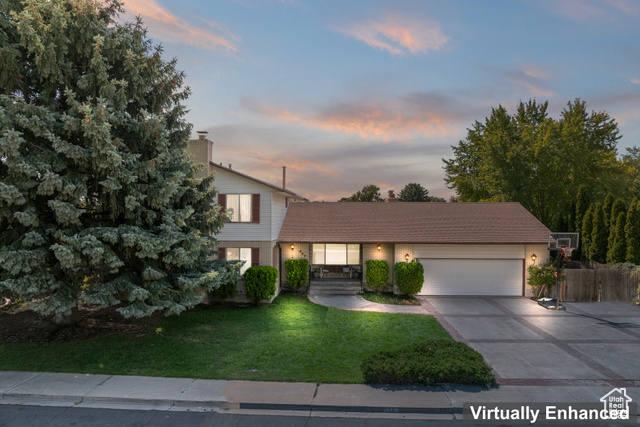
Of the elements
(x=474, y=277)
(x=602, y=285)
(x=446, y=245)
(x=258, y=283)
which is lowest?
(x=602, y=285)

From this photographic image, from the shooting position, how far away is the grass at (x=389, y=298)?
1659 cm

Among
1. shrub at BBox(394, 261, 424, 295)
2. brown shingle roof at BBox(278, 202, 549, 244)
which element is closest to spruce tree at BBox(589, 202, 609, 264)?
brown shingle roof at BBox(278, 202, 549, 244)

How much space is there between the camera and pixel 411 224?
1944 centimetres

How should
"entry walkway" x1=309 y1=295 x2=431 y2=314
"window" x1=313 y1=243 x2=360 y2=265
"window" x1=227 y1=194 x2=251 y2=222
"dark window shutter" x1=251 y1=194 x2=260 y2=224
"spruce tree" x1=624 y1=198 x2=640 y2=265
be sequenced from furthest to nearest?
1. "window" x1=313 y1=243 x2=360 y2=265
2. "spruce tree" x1=624 y1=198 x2=640 y2=265
3. "window" x1=227 y1=194 x2=251 y2=222
4. "dark window shutter" x1=251 y1=194 x2=260 y2=224
5. "entry walkway" x1=309 y1=295 x2=431 y2=314

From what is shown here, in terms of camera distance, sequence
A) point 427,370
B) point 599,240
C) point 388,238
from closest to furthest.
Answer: point 427,370
point 388,238
point 599,240

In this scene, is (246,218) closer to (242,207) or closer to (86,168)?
(242,207)

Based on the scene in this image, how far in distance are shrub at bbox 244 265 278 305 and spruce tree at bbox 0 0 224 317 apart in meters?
4.15

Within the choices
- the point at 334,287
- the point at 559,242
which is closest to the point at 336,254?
the point at 334,287

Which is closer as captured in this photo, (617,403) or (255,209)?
(617,403)

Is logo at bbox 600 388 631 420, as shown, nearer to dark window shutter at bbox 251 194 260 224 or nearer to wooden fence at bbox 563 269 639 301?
wooden fence at bbox 563 269 639 301

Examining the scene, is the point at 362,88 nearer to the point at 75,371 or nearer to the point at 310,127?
the point at 310,127

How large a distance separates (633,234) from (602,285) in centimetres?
433

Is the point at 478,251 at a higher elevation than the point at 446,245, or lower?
lower

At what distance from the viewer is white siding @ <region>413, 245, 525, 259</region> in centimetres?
1814
